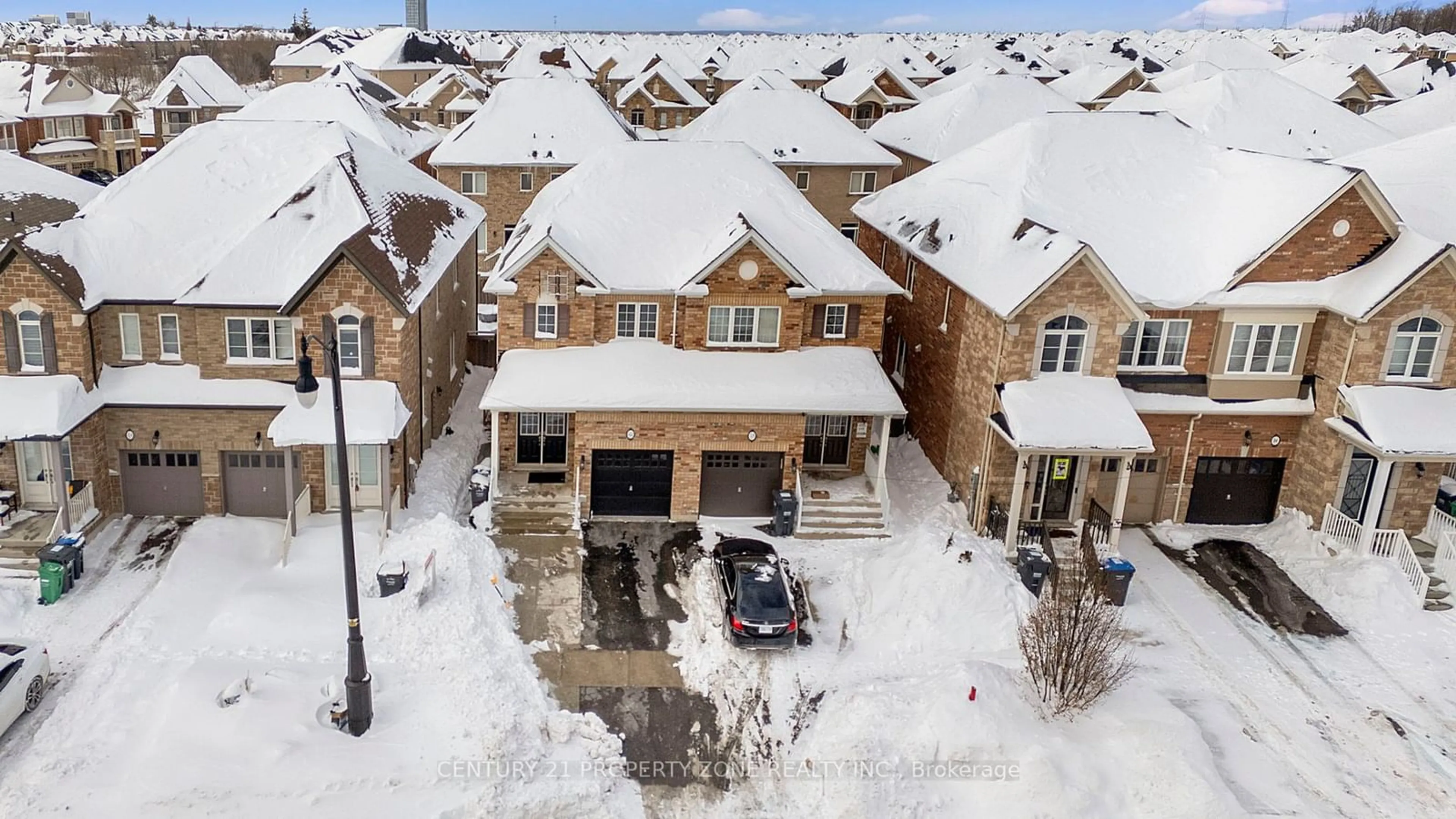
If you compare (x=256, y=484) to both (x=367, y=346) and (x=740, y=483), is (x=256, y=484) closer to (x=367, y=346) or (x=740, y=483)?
(x=367, y=346)

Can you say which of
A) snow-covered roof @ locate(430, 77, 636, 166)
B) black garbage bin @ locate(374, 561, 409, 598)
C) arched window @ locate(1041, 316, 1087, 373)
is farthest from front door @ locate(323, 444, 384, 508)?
snow-covered roof @ locate(430, 77, 636, 166)

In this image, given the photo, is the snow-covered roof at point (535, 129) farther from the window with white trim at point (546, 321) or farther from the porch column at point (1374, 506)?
the porch column at point (1374, 506)

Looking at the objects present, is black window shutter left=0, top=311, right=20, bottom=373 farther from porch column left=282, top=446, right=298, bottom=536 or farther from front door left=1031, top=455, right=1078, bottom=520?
front door left=1031, top=455, right=1078, bottom=520

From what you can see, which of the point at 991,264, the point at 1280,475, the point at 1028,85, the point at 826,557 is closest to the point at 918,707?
the point at 826,557

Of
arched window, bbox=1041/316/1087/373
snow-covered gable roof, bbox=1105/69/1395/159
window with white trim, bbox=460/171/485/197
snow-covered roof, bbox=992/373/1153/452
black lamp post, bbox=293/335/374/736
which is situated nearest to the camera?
black lamp post, bbox=293/335/374/736

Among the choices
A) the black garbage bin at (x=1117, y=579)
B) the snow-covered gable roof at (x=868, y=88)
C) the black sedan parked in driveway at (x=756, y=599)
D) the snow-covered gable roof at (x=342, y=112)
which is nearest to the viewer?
the black sedan parked in driveway at (x=756, y=599)

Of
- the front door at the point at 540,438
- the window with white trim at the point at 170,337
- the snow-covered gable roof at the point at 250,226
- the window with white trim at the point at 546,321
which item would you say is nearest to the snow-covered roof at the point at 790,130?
the snow-covered gable roof at the point at 250,226
